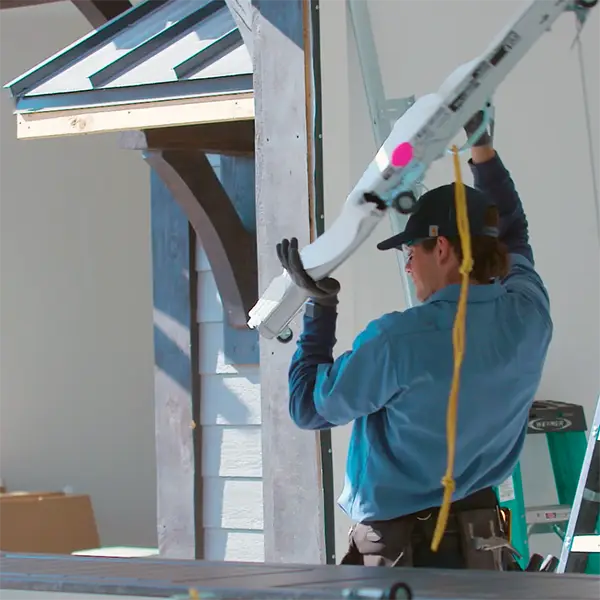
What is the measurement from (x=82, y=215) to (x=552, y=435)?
11.0ft

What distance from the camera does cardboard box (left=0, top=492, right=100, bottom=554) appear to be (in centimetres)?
483

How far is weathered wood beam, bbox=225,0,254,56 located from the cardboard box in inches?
105

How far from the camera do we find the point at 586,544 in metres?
2.25

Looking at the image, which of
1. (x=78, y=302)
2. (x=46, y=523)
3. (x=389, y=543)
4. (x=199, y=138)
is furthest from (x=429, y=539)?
(x=78, y=302)

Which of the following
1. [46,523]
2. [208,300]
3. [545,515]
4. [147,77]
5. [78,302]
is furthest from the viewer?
[78,302]

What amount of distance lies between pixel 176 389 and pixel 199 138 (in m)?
0.98

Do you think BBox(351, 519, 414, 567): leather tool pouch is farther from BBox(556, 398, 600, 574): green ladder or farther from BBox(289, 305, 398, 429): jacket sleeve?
BBox(556, 398, 600, 574): green ladder

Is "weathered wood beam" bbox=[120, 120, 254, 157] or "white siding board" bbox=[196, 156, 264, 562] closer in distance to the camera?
"weathered wood beam" bbox=[120, 120, 254, 157]

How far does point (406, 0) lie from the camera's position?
323 centimetres

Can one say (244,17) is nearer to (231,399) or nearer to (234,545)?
(231,399)

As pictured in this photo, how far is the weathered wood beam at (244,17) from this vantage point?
2885 mm

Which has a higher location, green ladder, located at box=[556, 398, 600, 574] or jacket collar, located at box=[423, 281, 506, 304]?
jacket collar, located at box=[423, 281, 506, 304]

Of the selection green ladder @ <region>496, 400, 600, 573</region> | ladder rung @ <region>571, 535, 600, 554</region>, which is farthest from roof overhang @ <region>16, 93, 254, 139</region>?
ladder rung @ <region>571, 535, 600, 554</region>

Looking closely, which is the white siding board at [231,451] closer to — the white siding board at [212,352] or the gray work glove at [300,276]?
the white siding board at [212,352]
